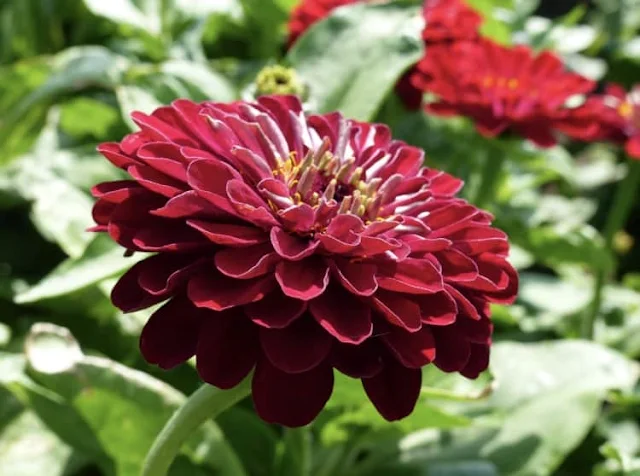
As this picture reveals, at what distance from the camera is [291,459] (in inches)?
27.4

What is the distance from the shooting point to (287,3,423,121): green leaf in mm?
816

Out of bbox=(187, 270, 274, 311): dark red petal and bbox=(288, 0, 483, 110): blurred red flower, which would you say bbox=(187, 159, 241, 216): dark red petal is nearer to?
bbox=(187, 270, 274, 311): dark red petal

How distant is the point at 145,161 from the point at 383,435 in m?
0.38

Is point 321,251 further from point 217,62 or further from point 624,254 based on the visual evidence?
point 624,254

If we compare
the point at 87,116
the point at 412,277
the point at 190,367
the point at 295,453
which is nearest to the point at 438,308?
the point at 412,277

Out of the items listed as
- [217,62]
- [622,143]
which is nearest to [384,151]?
[622,143]

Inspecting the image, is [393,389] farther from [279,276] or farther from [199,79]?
[199,79]

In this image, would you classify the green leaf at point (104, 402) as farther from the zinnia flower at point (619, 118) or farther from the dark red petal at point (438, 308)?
the zinnia flower at point (619, 118)

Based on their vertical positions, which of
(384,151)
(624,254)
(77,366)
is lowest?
(624,254)

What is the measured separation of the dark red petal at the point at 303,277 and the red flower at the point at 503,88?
446 mm

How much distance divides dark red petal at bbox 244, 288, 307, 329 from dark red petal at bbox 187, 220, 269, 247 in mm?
31

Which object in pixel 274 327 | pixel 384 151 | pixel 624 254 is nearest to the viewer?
pixel 274 327

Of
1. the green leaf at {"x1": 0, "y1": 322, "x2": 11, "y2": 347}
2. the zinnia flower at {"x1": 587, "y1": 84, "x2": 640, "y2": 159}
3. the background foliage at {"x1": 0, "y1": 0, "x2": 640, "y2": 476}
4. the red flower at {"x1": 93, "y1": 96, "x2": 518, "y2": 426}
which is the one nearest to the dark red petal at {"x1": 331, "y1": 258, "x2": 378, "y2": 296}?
the red flower at {"x1": 93, "y1": 96, "x2": 518, "y2": 426}

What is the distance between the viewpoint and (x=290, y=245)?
1.53 feet
